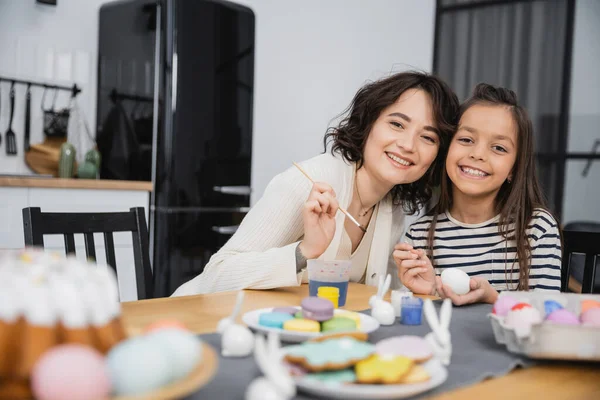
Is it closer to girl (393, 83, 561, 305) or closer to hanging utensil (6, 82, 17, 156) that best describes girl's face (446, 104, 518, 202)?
girl (393, 83, 561, 305)

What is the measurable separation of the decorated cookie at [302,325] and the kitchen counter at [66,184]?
81.8 inches

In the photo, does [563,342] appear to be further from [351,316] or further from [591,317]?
[351,316]

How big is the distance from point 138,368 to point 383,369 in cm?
26

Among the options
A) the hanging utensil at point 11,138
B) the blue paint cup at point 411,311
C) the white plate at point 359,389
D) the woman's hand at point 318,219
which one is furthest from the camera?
the hanging utensil at point 11,138

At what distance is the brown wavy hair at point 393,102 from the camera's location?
5.65 ft

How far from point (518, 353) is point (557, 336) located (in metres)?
0.08

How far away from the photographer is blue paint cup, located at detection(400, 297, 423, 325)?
1.02 meters

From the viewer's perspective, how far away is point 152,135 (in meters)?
3.22

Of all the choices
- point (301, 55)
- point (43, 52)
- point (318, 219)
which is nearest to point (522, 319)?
point (318, 219)

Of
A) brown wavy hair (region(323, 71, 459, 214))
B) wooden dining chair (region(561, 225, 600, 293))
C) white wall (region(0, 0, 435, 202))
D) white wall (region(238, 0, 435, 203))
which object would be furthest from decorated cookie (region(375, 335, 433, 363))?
white wall (region(238, 0, 435, 203))

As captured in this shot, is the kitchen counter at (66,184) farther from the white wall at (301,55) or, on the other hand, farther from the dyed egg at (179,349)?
the dyed egg at (179,349)

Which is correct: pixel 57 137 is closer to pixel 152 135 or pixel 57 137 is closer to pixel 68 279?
pixel 152 135

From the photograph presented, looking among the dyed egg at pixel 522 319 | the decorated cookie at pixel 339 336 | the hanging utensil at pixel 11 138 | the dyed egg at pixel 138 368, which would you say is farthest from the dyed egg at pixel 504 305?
the hanging utensil at pixel 11 138

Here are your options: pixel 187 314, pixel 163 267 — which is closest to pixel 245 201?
pixel 163 267
